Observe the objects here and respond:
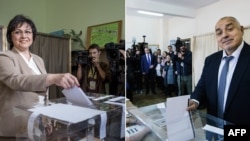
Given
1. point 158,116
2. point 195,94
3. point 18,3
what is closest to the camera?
point 195,94

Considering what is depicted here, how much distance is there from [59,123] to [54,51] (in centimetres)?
48

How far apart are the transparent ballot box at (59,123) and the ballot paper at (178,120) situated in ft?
0.73

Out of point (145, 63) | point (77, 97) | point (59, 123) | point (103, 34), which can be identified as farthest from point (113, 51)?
point (59, 123)

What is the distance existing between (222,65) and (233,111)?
13 cm

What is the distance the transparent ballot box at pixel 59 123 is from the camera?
52cm

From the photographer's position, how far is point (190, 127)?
2.31 feet

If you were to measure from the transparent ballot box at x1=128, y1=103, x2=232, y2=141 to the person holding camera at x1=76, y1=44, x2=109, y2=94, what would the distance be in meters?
0.22

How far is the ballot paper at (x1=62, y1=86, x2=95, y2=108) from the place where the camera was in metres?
0.61

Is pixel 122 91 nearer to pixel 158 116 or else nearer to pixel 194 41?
pixel 158 116

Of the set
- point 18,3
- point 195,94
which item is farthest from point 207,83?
point 18,3

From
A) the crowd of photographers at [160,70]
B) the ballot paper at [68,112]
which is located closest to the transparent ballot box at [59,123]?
the ballot paper at [68,112]

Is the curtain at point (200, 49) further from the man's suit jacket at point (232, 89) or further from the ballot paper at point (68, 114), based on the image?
the ballot paper at point (68, 114)

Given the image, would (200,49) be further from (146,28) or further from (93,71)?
(93,71)

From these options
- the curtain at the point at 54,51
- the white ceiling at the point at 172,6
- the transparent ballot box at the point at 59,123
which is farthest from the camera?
the curtain at the point at 54,51
